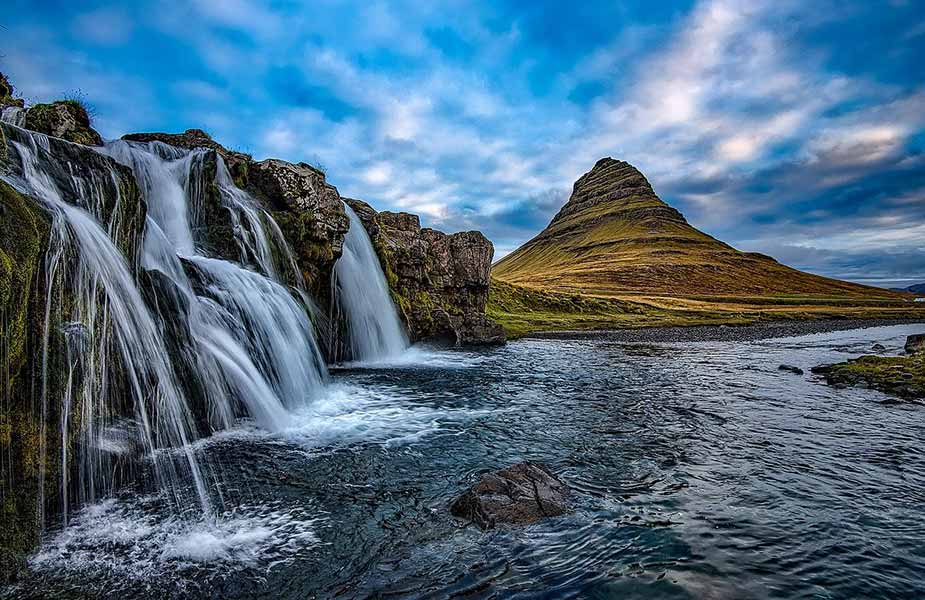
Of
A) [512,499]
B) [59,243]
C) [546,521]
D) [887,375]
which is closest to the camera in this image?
[546,521]

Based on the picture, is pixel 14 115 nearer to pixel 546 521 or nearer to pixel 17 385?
pixel 17 385

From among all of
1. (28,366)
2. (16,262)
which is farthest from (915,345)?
(16,262)

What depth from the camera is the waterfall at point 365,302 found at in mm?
30281

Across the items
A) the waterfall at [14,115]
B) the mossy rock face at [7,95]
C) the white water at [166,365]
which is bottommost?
the white water at [166,365]

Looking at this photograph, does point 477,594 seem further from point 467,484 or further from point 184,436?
point 184,436

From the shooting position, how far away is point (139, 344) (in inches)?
455

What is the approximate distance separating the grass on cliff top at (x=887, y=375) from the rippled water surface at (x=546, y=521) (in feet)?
11.2

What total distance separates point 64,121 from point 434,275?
2720cm

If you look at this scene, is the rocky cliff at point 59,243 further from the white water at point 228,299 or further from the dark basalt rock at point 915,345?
the dark basalt rock at point 915,345

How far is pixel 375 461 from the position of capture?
1226cm

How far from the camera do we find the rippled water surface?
722 centimetres

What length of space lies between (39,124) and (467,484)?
23.8m

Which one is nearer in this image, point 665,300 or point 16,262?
point 16,262

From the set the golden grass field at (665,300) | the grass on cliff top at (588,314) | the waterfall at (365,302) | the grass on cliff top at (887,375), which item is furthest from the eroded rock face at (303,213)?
the grass on cliff top at (588,314)
